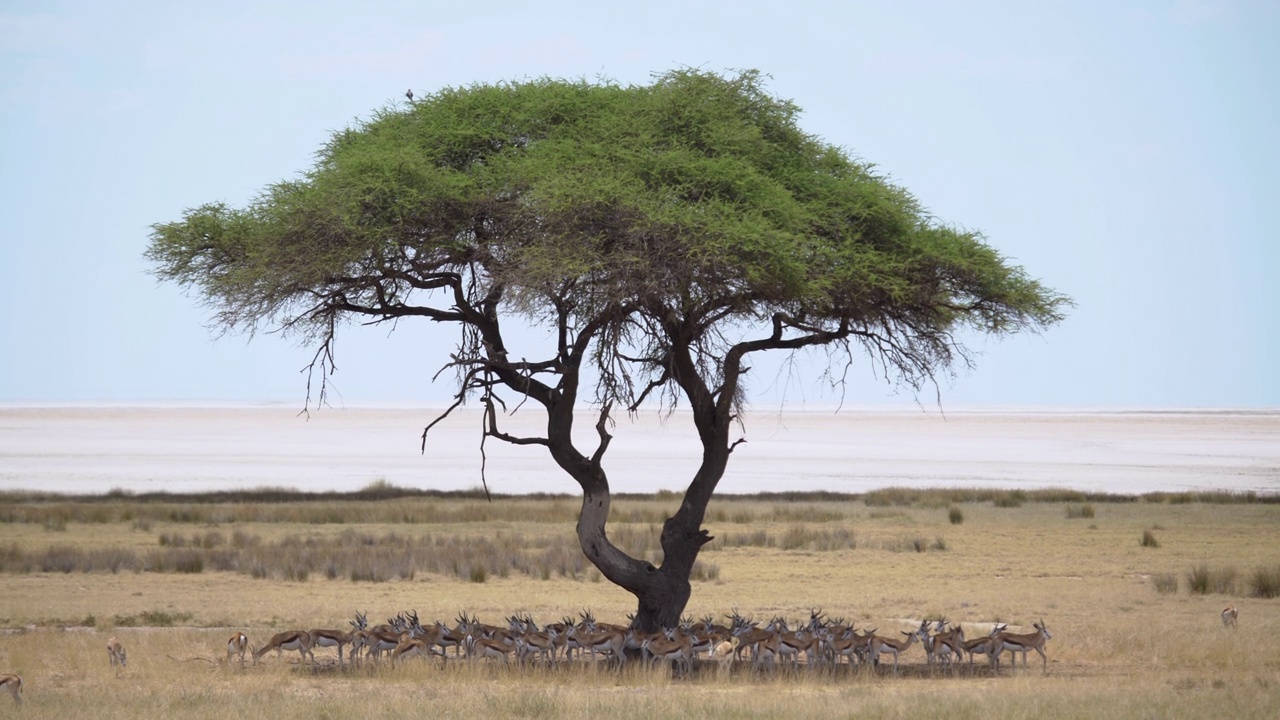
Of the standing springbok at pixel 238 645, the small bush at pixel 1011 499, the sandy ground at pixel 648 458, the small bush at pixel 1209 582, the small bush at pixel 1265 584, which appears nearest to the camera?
the standing springbok at pixel 238 645

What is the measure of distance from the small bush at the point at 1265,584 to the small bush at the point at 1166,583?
1203 mm

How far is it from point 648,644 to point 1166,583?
12375 mm

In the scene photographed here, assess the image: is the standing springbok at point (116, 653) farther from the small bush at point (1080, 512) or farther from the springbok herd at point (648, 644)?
the small bush at point (1080, 512)

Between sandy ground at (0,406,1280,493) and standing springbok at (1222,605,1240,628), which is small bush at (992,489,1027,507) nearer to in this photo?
sandy ground at (0,406,1280,493)

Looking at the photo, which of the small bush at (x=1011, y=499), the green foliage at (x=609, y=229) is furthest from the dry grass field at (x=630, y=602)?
the green foliage at (x=609, y=229)

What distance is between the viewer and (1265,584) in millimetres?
21938

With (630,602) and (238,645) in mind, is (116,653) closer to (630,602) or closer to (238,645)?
(238,645)

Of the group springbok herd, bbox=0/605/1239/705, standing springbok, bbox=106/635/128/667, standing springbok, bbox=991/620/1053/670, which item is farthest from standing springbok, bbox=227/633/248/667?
standing springbok, bbox=991/620/1053/670

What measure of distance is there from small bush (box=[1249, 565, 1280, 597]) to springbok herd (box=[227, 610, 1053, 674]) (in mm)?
8996

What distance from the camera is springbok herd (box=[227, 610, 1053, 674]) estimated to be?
563 inches

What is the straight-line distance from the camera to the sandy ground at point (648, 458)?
184 feet

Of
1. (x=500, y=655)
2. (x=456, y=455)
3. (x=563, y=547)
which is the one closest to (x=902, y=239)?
(x=500, y=655)

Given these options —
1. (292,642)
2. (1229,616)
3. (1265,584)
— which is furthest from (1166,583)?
(292,642)

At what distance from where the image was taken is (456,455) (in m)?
86.1
